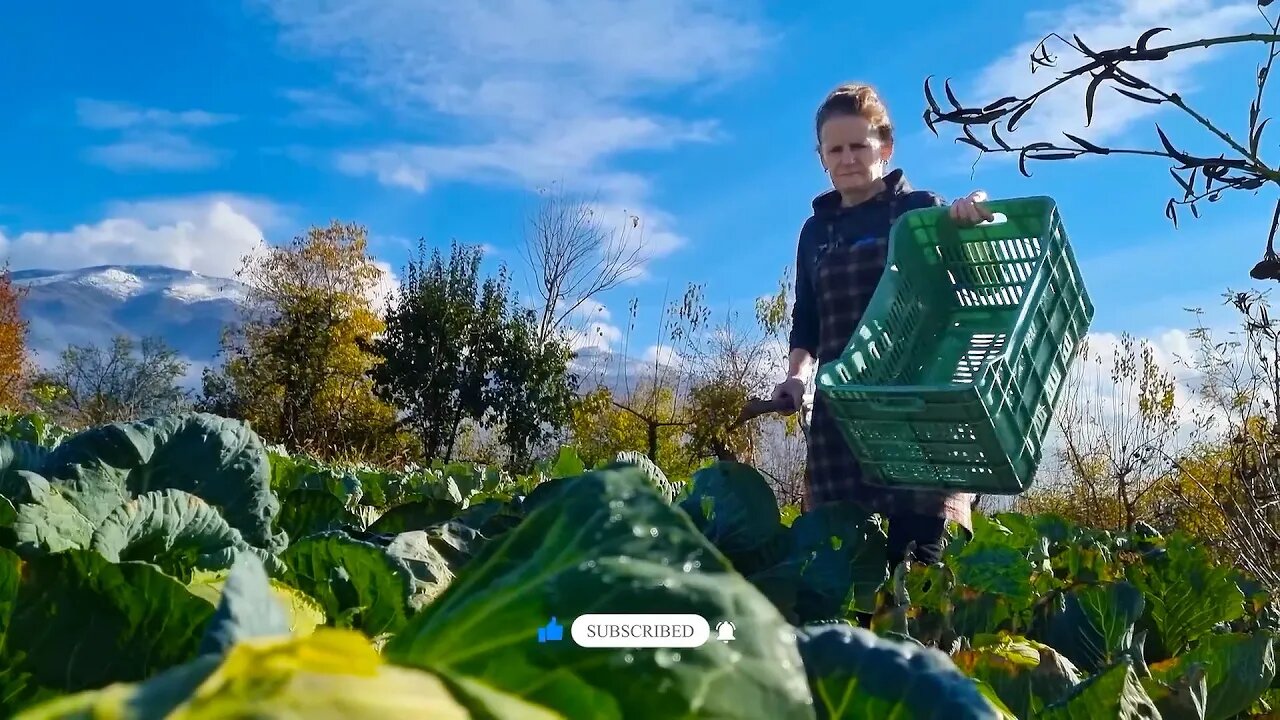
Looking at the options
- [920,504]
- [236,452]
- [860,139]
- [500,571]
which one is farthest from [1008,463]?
[500,571]

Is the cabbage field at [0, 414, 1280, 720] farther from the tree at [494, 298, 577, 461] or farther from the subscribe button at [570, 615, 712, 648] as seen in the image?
the tree at [494, 298, 577, 461]

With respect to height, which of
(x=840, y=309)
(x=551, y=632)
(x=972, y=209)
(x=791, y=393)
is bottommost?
(x=551, y=632)

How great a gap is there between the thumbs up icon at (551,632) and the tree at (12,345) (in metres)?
30.4

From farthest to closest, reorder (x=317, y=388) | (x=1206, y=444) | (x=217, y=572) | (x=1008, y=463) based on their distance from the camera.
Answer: (x=317, y=388)
(x=1206, y=444)
(x=1008, y=463)
(x=217, y=572)

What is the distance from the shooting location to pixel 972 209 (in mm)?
3168

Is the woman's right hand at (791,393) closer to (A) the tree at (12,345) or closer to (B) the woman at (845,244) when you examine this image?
(B) the woman at (845,244)

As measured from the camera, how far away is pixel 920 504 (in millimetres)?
3107

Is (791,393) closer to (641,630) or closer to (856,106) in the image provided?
(856,106)

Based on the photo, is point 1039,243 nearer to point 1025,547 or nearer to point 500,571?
point 1025,547

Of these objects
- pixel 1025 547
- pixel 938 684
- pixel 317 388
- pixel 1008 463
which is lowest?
pixel 938 684

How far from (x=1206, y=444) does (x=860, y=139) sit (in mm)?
6669

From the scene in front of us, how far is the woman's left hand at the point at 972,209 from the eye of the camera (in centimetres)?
316

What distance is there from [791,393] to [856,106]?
3.49 feet

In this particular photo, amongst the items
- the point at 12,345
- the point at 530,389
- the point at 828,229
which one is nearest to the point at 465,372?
the point at 530,389
